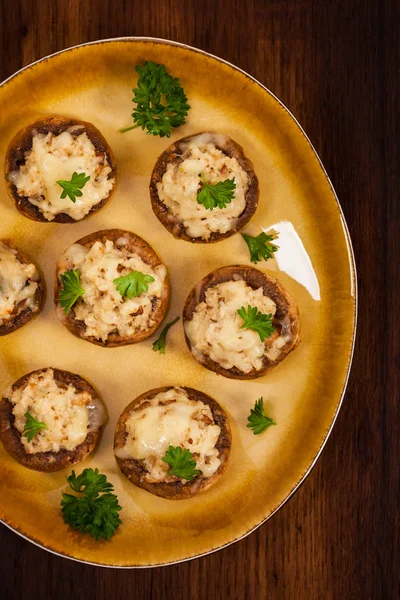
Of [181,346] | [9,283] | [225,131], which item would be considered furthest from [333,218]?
[9,283]

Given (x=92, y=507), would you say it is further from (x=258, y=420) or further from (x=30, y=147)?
(x=30, y=147)

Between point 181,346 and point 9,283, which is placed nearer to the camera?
point 9,283

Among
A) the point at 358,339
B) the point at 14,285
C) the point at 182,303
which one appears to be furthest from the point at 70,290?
the point at 358,339

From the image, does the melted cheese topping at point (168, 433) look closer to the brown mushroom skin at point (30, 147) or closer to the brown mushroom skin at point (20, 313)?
the brown mushroom skin at point (20, 313)

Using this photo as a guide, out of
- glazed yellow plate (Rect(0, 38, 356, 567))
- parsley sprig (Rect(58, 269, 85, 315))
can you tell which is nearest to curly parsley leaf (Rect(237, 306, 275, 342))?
glazed yellow plate (Rect(0, 38, 356, 567))

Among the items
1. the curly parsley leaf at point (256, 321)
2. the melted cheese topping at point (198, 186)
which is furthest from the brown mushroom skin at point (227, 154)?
the curly parsley leaf at point (256, 321)

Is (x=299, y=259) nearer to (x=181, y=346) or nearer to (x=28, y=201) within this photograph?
(x=181, y=346)

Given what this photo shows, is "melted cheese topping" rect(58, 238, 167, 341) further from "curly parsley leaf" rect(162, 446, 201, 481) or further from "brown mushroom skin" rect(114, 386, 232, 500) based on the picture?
"curly parsley leaf" rect(162, 446, 201, 481)
